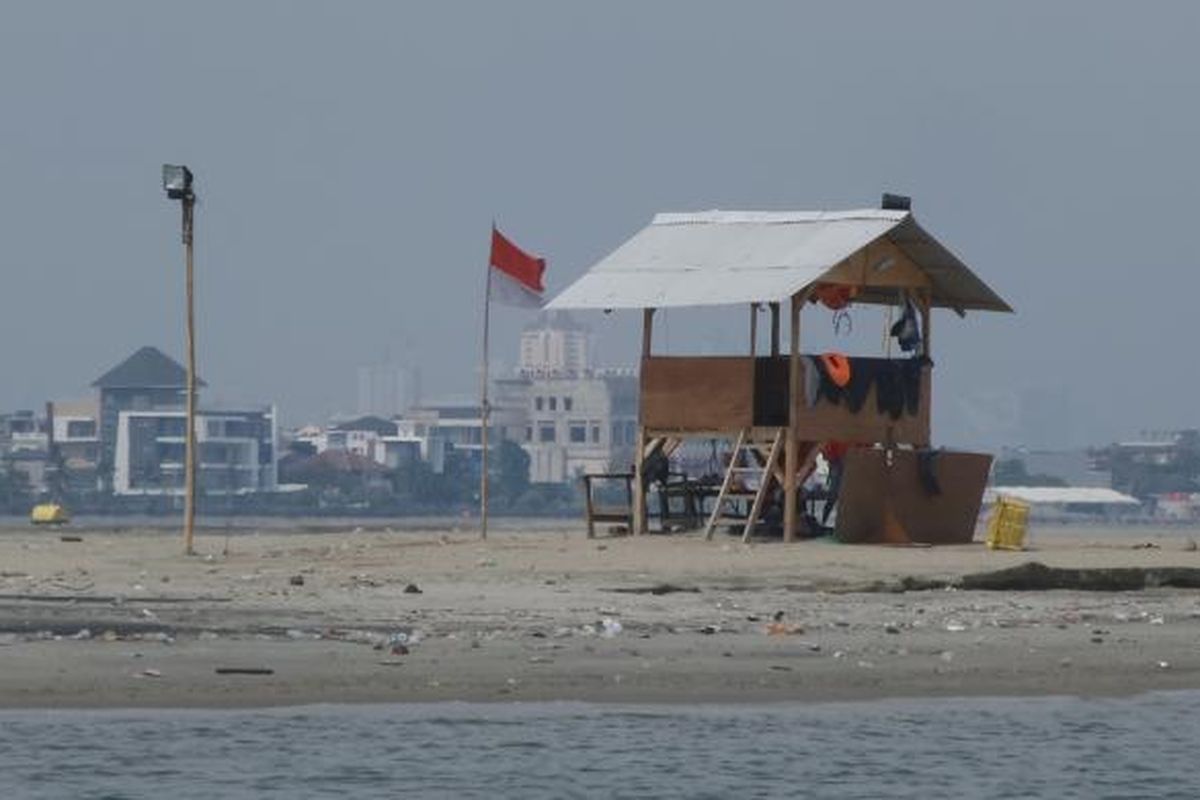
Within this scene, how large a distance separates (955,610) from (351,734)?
29.5 ft

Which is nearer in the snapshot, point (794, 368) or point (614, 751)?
point (614, 751)

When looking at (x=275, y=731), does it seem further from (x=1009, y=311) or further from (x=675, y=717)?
(x=1009, y=311)

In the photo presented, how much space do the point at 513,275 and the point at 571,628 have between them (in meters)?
18.2

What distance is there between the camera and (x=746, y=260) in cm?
4119

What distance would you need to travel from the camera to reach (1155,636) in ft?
92.2

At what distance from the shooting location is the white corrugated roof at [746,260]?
40125mm

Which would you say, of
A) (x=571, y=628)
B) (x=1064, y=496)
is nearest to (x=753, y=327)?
(x=571, y=628)

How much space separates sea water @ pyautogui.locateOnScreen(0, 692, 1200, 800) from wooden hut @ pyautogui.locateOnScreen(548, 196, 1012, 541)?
50.8ft

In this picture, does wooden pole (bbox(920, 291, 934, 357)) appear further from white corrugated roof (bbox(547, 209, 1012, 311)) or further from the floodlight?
the floodlight

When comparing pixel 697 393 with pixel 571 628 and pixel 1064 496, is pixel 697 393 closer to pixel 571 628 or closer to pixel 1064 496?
Result: pixel 571 628

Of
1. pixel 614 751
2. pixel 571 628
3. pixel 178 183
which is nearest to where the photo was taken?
pixel 614 751

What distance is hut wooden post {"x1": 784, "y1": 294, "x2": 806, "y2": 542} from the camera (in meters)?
39.8

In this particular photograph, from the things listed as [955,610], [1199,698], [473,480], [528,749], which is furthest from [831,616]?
[473,480]

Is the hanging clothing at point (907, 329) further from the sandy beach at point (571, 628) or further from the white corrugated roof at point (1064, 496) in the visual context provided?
the white corrugated roof at point (1064, 496)
